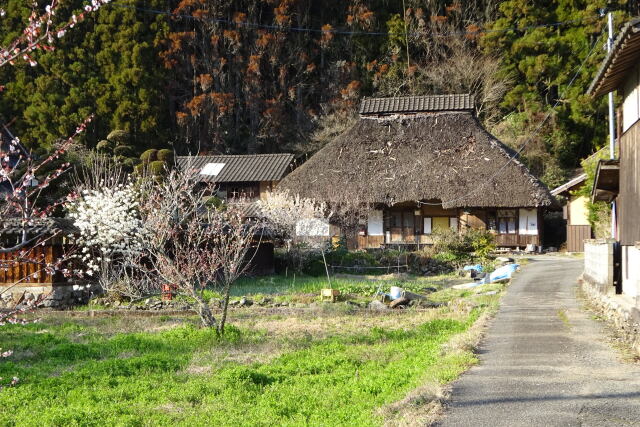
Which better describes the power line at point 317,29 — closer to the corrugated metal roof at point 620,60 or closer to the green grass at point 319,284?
the green grass at point 319,284

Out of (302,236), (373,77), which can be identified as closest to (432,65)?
(373,77)

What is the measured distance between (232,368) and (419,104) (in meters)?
28.5

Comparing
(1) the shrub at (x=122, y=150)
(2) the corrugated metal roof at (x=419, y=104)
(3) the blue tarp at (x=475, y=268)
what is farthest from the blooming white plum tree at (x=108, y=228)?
(2) the corrugated metal roof at (x=419, y=104)

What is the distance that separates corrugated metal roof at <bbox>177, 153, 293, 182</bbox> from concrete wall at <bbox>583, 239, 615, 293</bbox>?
76.0 feet

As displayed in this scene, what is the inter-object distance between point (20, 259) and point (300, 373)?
5293 millimetres

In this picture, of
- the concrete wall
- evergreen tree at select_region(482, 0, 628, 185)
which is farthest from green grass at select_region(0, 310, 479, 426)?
evergreen tree at select_region(482, 0, 628, 185)

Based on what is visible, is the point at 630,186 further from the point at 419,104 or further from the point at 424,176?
the point at 419,104

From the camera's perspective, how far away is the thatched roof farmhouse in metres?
31.2

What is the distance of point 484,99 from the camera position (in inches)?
1619

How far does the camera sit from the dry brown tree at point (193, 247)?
12.3m

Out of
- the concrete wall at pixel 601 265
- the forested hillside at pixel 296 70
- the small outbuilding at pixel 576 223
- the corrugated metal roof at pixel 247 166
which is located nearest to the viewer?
the concrete wall at pixel 601 265

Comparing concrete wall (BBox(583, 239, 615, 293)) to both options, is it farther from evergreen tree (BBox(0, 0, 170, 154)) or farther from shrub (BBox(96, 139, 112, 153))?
evergreen tree (BBox(0, 0, 170, 154))

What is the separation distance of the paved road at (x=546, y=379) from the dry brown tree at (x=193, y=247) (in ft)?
17.1

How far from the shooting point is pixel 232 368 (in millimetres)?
9219
